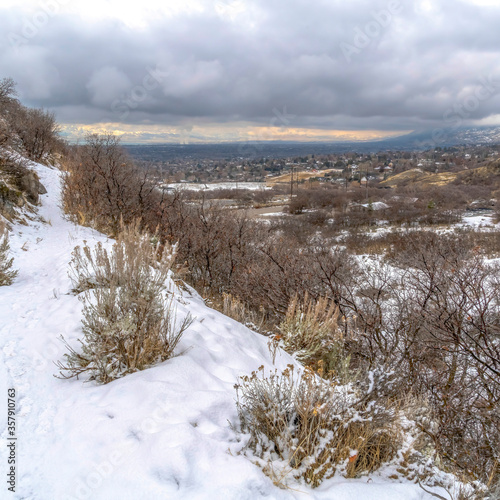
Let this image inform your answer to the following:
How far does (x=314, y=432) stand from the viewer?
91.4 inches

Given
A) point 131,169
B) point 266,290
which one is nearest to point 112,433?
point 266,290

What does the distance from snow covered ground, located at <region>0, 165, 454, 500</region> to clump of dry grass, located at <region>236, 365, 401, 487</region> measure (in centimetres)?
9

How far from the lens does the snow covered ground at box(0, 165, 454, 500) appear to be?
1.86m

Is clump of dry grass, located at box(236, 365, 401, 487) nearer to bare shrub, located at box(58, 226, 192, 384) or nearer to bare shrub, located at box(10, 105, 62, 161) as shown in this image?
bare shrub, located at box(58, 226, 192, 384)

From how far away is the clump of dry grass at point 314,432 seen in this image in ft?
7.03

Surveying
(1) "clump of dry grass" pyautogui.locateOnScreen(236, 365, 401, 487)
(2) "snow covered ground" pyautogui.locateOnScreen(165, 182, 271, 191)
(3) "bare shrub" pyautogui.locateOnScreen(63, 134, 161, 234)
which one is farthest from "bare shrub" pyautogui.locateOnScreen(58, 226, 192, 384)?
(2) "snow covered ground" pyautogui.locateOnScreen(165, 182, 271, 191)

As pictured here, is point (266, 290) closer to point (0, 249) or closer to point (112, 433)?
point (0, 249)

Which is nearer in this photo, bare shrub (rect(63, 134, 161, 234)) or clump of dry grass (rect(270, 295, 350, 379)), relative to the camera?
clump of dry grass (rect(270, 295, 350, 379))

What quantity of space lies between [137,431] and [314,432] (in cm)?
121

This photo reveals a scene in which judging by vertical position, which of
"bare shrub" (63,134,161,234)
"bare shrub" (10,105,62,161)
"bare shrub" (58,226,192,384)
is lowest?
"bare shrub" (58,226,192,384)

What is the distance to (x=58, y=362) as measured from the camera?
2902mm

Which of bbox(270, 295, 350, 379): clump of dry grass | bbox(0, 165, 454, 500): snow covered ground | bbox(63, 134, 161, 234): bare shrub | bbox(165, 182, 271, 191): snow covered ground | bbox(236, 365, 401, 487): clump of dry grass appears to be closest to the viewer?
bbox(0, 165, 454, 500): snow covered ground

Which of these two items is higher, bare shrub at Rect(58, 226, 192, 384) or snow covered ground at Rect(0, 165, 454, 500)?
bare shrub at Rect(58, 226, 192, 384)

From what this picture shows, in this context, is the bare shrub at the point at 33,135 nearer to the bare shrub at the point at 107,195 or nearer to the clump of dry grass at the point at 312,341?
the bare shrub at the point at 107,195
